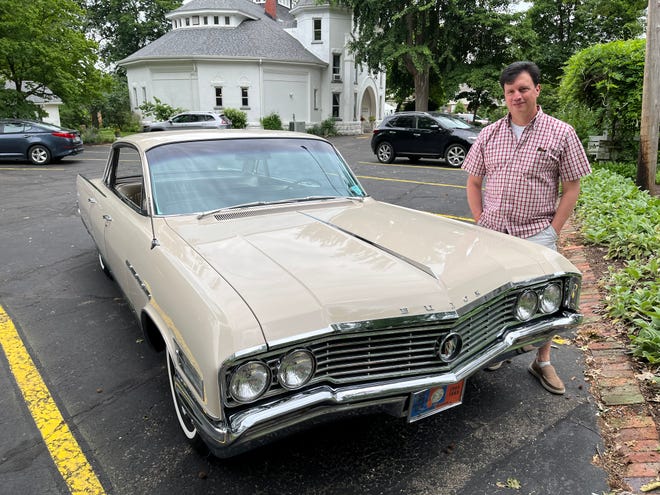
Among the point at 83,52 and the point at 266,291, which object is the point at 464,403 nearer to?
the point at 266,291

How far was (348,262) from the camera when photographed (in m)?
2.31

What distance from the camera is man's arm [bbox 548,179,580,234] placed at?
9.49ft

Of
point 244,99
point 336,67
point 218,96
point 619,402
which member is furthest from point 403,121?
point 336,67

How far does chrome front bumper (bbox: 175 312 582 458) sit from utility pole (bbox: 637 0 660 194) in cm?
664

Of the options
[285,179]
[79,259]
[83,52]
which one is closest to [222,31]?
[83,52]

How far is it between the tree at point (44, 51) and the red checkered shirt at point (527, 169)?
20.7 meters

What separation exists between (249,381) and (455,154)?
12.6 m

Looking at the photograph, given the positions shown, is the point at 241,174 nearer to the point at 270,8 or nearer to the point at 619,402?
the point at 619,402

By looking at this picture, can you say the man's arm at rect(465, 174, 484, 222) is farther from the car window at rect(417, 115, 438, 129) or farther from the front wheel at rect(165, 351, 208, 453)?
the car window at rect(417, 115, 438, 129)

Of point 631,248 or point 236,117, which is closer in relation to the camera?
point 631,248

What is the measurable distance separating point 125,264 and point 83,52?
21.2 m

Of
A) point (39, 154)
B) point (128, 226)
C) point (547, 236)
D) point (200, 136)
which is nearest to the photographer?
point (547, 236)

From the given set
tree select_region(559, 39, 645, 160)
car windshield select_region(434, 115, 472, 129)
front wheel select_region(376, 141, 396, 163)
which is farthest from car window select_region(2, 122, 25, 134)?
tree select_region(559, 39, 645, 160)

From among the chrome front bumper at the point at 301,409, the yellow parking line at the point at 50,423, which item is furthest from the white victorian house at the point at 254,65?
the chrome front bumper at the point at 301,409
